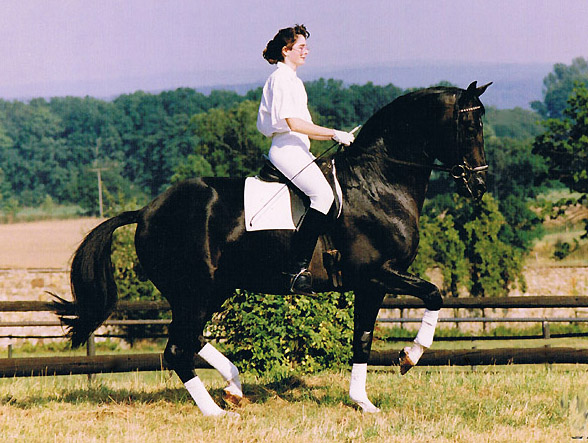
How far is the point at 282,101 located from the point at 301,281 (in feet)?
5.03

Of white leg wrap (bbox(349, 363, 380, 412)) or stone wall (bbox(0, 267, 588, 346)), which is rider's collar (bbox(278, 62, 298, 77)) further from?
stone wall (bbox(0, 267, 588, 346))

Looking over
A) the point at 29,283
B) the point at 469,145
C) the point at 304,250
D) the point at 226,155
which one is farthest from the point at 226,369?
the point at 226,155

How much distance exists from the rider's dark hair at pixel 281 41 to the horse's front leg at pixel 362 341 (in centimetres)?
218

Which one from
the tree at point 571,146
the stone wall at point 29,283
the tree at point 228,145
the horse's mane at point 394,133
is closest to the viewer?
the horse's mane at point 394,133

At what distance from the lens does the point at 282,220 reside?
6.66 m

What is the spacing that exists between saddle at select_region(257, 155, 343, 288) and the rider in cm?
12

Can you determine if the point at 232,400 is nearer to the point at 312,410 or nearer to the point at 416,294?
the point at 312,410

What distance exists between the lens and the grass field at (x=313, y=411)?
20.2 ft

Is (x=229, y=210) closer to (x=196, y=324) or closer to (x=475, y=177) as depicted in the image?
(x=196, y=324)

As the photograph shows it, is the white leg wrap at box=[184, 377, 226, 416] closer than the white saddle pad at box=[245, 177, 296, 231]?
No

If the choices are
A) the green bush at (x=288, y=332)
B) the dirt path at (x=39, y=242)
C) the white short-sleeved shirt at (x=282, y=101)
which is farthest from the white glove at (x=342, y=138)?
the dirt path at (x=39, y=242)

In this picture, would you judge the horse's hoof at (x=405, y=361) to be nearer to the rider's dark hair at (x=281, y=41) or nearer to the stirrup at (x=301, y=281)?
the stirrup at (x=301, y=281)

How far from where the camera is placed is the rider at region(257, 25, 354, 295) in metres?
6.51

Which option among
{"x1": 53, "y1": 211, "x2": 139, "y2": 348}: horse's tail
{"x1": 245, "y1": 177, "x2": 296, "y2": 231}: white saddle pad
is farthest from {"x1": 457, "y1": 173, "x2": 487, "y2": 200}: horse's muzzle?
{"x1": 53, "y1": 211, "x2": 139, "y2": 348}: horse's tail
